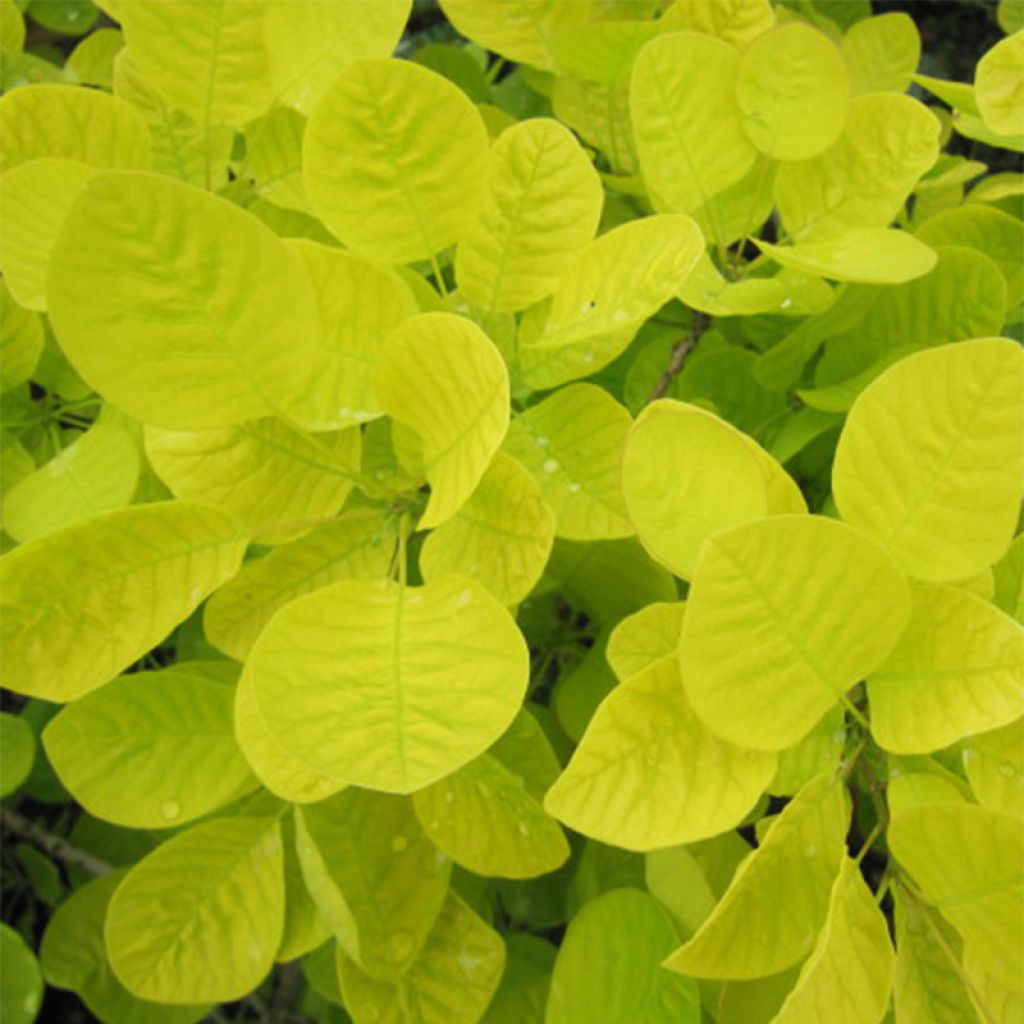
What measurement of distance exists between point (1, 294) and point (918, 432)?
0.40m

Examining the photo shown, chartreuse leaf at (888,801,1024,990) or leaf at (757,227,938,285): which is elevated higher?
leaf at (757,227,938,285)

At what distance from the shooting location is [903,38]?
2.13 ft

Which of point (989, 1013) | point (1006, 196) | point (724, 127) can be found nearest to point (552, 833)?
point (989, 1013)

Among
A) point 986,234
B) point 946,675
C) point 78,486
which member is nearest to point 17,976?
point 78,486

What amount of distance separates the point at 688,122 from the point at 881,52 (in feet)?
0.76

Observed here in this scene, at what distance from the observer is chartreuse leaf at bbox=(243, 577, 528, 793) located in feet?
1.09

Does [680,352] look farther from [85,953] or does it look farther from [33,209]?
[85,953]

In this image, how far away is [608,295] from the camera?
0.42 m

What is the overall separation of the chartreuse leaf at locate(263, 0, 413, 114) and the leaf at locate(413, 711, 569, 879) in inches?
11.2

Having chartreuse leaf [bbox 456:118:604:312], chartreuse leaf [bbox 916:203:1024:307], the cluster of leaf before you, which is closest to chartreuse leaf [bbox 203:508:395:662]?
the cluster of leaf

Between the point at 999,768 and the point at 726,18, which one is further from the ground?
the point at 726,18

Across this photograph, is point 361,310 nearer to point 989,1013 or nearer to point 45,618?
point 45,618

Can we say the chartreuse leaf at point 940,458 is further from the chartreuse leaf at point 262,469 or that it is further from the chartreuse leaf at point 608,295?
the chartreuse leaf at point 262,469

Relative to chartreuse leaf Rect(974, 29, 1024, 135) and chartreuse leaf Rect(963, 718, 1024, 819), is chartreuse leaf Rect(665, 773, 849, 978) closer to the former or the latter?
chartreuse leaf Rect(963, 718, 1024, 819)
